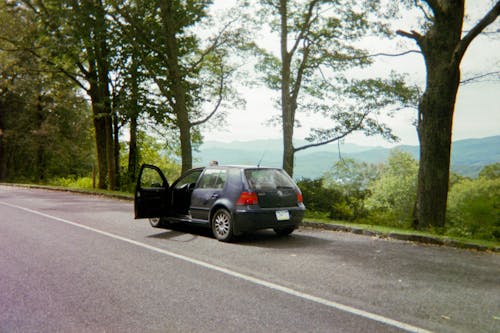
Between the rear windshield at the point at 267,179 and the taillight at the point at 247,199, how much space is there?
0.16m

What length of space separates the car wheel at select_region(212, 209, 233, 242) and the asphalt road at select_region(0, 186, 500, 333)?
0.28 m

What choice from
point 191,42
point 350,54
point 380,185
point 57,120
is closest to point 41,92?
point 57,120

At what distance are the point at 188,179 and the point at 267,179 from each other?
2293 mm

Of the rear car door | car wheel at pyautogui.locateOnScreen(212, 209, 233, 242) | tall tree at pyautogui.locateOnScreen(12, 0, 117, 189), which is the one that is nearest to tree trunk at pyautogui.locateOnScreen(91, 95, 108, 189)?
tall tree at pyautogui.locateOnScreen(12, 0, 117, 189)

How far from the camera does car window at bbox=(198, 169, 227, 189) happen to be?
889cm

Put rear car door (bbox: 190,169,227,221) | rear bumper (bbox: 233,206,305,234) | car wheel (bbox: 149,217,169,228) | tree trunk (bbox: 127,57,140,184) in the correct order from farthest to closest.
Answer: tree trunk (bbox: 127,57,140,184) → car wheel (bbox: 149,217,169,228) → rear car door (bbox: 190,169,227,221) → rear bumper (bbox: 233,206,305,234)

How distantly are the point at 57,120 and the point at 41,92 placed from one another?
3892 millimetres

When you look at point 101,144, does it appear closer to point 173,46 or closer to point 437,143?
point 173,46

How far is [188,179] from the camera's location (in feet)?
32.7

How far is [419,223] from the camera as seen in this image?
1136 centimetres

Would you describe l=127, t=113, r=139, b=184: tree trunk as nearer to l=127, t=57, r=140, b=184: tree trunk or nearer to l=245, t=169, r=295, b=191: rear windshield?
l=127, t=57, r=140, b=184: tree trunk

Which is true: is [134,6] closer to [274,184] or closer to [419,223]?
[274,184]

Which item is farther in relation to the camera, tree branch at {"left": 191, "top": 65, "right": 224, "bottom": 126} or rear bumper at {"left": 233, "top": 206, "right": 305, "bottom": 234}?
tree branch at {"left": 191, "top": 65, "right": 224, "bottom": 126}

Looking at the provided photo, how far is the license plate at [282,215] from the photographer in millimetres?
8438
